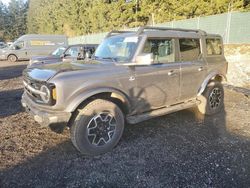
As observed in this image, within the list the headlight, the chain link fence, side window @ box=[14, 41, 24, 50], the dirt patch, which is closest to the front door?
the headlight

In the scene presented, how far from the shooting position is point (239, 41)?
12102 mm

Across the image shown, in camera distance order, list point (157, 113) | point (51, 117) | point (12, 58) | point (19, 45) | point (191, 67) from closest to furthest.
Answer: point (51, 117)
point (157, 113)
point (191, 67)
point (12, 58)
point (19, 45)

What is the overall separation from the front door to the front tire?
1.78 feet

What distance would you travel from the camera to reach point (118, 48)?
180 inches

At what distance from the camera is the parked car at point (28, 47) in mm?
22281

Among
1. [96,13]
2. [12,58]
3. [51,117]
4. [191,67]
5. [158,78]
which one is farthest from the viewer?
[96,13]

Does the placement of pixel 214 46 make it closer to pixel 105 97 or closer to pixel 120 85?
pixel 120 85

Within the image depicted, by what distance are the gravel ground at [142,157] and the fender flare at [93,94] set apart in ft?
2.77

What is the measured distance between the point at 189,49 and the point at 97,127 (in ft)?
9.15

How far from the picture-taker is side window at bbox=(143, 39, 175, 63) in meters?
4.42

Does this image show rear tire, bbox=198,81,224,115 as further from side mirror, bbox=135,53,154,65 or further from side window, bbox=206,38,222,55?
side mirror, bbox=135,53,154,65

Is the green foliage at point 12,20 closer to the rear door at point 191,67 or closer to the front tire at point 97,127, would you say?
the rear door at point 191,67

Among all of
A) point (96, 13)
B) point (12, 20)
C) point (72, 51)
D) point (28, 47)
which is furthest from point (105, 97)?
point (12, 20)

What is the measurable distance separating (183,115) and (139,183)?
306 cm
